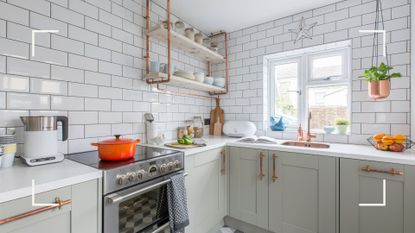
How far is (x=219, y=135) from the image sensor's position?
2.69 meters

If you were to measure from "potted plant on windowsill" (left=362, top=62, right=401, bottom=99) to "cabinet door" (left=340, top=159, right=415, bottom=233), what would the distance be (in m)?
0.67

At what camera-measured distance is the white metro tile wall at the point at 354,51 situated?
1.71 meters

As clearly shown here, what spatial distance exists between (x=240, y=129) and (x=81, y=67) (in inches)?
67.2

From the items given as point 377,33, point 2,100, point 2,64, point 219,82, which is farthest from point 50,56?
point 377,33

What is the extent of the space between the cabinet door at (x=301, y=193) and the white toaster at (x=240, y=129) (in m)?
0.59

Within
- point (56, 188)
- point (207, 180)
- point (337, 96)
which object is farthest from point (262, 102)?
point (56, 188)

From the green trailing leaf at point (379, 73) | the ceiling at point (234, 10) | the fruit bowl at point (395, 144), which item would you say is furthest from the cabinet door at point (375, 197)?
the ceiling at point (234, 10)

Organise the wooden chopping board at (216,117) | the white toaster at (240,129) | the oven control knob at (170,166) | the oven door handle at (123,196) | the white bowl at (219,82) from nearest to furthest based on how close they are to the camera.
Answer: the oven door handle at (123,196) < the oven control knob at (170,166) < the white toaster at (240,129) < the white bowl at (219,82) < the wooden chopping board at (216,117)

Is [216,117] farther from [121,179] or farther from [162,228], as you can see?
[121,179]

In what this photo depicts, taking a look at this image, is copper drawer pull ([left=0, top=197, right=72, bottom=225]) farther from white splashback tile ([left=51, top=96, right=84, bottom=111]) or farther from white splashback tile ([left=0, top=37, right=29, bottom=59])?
white splashback tile ([left=0, top=37, right=29, bottom=59])

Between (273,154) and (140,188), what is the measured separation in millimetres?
1157

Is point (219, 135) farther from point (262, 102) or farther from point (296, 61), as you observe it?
point (296, 61)

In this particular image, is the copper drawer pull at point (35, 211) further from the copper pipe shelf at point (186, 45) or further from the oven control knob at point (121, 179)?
the copper pipe shelf at point (186, 45)

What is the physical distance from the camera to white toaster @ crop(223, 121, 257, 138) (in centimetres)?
233
